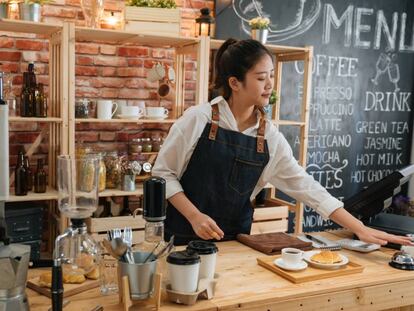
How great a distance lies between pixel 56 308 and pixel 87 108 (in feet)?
7.24

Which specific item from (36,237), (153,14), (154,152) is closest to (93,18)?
(153,14)

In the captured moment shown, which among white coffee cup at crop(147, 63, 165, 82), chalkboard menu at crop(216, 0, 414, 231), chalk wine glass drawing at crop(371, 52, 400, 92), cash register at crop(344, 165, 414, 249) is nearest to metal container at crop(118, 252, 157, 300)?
cash register at crop(344, 165, 414, 249)

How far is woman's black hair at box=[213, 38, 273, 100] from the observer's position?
2.32 m

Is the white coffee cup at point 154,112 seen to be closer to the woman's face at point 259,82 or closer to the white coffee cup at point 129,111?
the white coffee cup at point 129,111

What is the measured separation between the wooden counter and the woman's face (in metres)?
0.68

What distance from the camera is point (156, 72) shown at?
3740 millimetres

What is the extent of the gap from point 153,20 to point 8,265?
7.96 feet

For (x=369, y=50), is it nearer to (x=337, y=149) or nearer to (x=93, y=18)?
(x=337, y=149)

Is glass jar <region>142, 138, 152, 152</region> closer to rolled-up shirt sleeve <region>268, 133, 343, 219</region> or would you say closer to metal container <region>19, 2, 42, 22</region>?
metal container <region>19, 2, 42, 22</region>

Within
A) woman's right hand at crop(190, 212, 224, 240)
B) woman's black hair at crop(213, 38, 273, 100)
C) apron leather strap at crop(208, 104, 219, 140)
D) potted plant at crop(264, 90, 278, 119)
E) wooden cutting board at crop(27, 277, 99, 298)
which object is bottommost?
wooden cutting board at crop(27, 277, 99, 298)

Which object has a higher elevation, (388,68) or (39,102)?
(388,68)

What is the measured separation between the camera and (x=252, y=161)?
2.37m

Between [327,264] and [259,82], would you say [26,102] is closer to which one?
[259,82]

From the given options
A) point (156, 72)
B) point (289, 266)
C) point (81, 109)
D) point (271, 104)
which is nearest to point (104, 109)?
point (81, 109)
